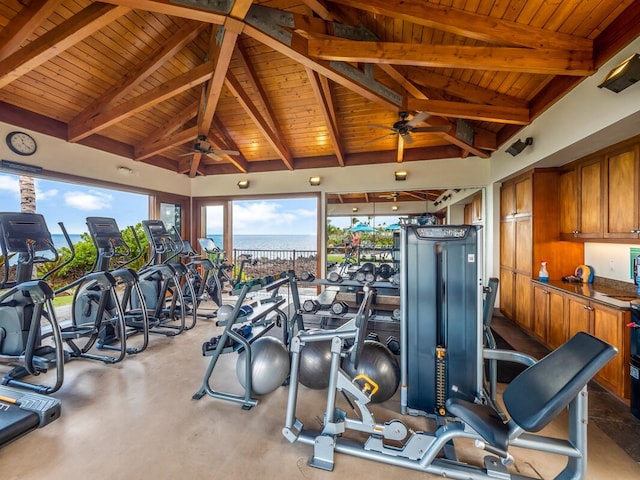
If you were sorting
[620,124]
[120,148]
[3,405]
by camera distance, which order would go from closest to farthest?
1. [3,405]
2. [620,124]
3. [120,148]

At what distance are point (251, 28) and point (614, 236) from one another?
4376 mm

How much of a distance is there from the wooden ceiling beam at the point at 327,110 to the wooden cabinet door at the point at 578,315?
4083mm

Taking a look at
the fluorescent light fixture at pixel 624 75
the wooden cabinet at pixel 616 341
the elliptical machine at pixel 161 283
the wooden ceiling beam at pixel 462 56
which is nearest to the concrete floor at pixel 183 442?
the wooden cabinet at pixel 616 341

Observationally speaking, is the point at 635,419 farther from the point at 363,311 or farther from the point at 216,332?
the point at 216,332

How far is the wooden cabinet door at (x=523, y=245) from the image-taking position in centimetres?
409

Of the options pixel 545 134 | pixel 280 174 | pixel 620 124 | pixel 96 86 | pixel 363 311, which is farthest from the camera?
pixel 280 174

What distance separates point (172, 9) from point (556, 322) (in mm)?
5310

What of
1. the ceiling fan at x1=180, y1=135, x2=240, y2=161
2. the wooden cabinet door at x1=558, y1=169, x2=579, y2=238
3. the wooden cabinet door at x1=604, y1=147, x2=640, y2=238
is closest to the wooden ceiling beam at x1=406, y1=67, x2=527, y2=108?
the wooden cabinet door at x1=558, y1=169, x2=579, y2=238

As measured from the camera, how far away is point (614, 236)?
294 centimetres

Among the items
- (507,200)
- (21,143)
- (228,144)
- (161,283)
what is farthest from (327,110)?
(21,143)

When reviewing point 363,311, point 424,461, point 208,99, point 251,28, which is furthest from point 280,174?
point 424,461

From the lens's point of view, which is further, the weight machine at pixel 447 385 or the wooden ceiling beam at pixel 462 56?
the wooden ceiling beam at pixel 462 56

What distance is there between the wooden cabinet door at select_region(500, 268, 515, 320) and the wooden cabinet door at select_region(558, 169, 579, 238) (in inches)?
45.9

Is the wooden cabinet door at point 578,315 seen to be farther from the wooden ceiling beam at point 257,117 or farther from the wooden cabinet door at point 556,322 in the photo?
the wooden ceiling beam at point 257,117
